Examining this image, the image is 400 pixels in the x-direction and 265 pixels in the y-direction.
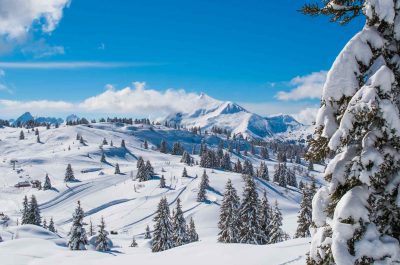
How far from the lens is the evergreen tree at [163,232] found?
55.9m

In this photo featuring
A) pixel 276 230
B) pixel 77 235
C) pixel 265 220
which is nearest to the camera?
pixel 276 230

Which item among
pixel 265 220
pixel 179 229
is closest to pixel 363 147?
pixel 265 220

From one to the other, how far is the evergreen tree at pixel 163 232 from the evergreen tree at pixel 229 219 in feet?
27.3

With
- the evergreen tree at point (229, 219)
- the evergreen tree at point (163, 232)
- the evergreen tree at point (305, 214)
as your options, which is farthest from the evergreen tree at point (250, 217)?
the evergreen tree at point (163, 232)

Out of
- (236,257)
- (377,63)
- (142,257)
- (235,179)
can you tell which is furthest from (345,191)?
(235,179)

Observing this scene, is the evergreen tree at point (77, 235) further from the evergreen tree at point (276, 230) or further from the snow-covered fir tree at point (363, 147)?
the snow-covered fir tree at point (363, 147)

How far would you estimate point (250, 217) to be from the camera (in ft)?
157

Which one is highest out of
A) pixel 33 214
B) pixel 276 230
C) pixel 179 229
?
pixel 276 230

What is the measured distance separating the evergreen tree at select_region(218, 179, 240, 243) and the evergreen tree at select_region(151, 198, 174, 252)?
833 cm

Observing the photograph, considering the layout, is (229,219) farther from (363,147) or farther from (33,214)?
(33,214)

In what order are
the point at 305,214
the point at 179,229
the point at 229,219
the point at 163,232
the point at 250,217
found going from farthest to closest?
the point at 179,229, the point at 163,232, the point at 229,219, the point at 305,214, the point at 250,217

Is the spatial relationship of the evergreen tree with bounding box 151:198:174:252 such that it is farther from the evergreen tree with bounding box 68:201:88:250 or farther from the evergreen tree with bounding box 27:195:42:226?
the evergreen tree with bounding box 27:195:42:226

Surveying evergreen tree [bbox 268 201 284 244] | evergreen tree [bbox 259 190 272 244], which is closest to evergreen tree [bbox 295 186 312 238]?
evergreen tree [bbox 268 201 284 244]

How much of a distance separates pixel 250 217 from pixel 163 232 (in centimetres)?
1474
